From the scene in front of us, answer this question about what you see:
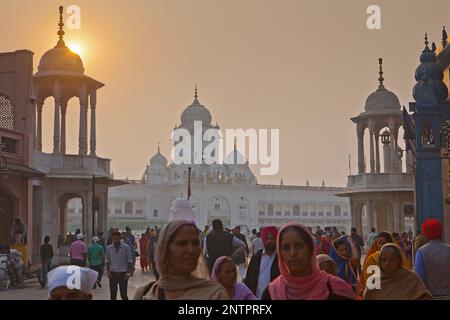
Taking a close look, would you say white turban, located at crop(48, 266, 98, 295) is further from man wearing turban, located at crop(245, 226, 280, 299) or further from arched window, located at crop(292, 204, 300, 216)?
arched window, located at crop(292, 204, 300, 216)

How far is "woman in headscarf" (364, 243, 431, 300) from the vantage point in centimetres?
500

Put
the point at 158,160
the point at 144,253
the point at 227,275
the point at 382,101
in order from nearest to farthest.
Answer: the point at 227,275
the point at 144,253
the point at 382,101
the point at 158,160

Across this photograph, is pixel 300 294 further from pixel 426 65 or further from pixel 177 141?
pixel 177 141

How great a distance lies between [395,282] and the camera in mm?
5129

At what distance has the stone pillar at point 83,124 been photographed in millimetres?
28516

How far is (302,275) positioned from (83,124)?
25604mm

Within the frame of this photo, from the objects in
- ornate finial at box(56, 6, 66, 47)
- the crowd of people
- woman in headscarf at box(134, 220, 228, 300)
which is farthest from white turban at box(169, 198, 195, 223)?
ornate finial at box(56, 6, 66, 47)

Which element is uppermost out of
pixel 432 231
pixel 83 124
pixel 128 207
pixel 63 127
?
pixel 63 127

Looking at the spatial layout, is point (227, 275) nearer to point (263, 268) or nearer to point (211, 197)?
point (263, 268)

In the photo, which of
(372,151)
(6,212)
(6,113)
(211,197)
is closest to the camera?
(6,212)

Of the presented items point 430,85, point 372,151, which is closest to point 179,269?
point 430,85

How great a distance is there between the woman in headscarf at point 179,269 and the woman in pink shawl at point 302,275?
80 centimetres

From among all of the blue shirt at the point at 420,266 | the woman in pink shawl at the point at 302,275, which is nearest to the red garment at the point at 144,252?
the blue shirt at the point at 420,266

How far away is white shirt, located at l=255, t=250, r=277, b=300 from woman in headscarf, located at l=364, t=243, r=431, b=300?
1.63 m
